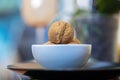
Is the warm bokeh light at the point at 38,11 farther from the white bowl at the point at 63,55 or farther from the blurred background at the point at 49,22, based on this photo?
the white bowl at the point at 63,55

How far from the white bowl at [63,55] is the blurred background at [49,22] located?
72cm

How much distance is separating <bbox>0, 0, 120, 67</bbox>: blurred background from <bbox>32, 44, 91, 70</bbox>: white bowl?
722 mm

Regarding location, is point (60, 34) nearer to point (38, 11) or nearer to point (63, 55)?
point (63, 55)

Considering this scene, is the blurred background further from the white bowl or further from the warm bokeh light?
the white bowl

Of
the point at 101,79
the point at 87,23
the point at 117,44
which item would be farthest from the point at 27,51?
the point at 101,79

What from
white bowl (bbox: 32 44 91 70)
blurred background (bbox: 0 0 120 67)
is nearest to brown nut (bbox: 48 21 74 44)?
white bowl (bbox: 32 44 91 70)

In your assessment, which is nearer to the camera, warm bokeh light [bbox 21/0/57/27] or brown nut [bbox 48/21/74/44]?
brown nut [bbox 48/21/74/44]

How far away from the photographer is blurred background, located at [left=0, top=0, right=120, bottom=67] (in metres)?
1.26

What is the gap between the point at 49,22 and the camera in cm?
128

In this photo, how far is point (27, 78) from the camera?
467mm

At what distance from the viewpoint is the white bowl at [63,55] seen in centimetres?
52

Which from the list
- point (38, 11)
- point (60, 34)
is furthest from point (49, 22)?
point (60, 34)

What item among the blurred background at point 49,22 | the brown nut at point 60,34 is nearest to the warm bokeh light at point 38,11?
the blurred background at point 49,22

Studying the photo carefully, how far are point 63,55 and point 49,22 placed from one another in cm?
78
